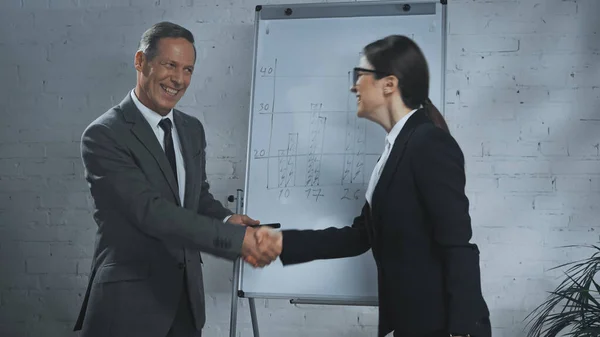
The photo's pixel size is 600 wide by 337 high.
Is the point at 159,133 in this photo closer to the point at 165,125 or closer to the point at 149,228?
the point at 165,125

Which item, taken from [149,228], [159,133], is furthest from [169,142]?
[149,228]

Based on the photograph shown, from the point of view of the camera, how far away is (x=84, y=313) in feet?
7.11

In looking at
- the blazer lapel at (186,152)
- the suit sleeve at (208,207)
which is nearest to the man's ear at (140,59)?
the blazer lapel at (186,152)

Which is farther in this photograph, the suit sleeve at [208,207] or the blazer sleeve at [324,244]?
the suit sleeve at [208,207]

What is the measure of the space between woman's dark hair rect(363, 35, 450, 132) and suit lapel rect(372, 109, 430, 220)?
57 millimetres

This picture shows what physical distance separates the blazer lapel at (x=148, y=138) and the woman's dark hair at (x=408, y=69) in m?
0.74

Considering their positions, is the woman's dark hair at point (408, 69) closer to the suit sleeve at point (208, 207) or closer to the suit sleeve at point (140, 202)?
the suit sleeve at point (140, 202)

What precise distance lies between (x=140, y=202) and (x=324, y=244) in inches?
24.4

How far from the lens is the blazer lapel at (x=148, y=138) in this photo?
2184 mm

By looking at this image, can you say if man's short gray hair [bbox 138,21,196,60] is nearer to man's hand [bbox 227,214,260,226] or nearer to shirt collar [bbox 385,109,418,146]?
man's hand [bbox 227,214,260,226]

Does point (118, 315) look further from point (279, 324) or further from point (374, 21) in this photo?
point (374, 21)

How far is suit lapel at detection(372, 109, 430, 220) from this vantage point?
1.85 m

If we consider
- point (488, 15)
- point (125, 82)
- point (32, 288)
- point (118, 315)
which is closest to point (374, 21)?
point (488, 15)

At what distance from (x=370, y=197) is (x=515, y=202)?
1.22 meters
